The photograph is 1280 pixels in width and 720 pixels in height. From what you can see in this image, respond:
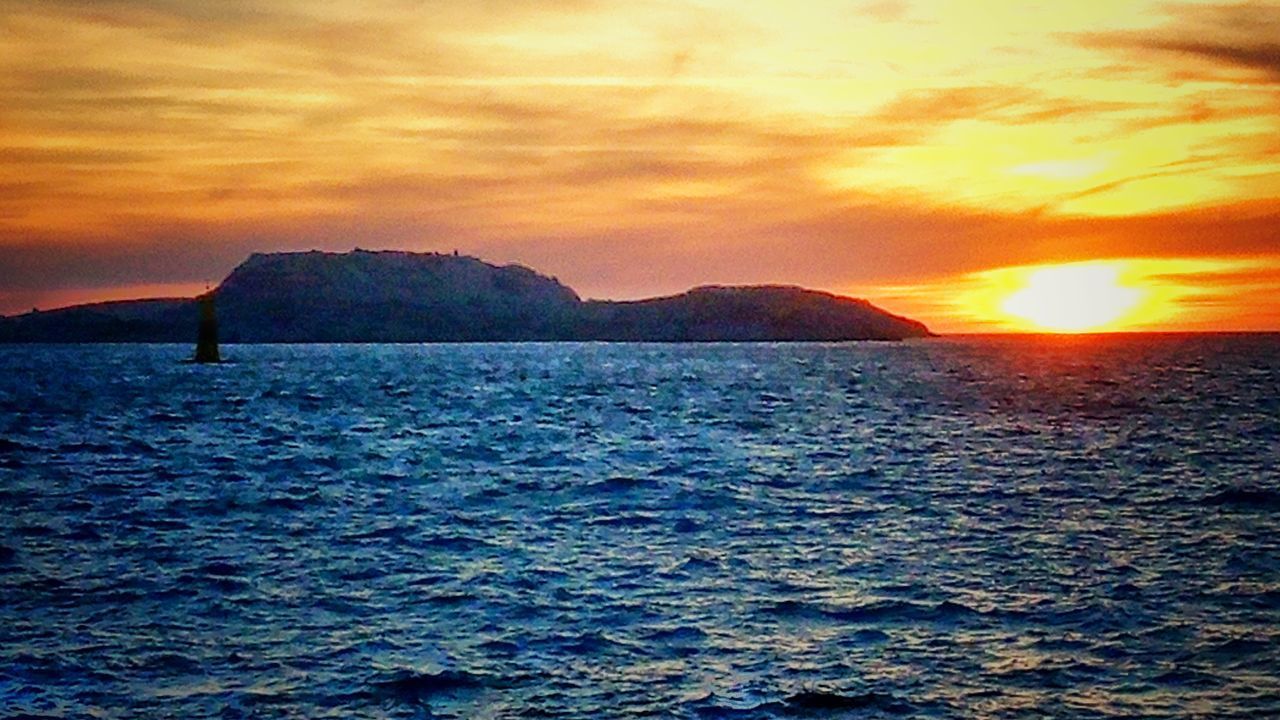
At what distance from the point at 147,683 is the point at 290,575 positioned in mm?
7378

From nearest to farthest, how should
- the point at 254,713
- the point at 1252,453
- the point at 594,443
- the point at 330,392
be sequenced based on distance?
the point at 254,713
the point at 1252,453
the point at 594,443
the point at 330,392

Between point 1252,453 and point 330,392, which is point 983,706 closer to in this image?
point 1252,453

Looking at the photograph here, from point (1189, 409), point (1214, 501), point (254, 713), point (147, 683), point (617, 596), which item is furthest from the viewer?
point (1189, 409)

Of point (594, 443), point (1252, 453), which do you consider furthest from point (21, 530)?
point (1252, 453)

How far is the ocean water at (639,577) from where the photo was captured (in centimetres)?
1661

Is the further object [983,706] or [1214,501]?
[1214,501]

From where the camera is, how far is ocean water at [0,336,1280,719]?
16.6 meters

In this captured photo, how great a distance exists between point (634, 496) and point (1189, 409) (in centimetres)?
5109

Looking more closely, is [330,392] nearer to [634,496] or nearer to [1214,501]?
[634,496]

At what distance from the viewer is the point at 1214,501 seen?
1374 inches

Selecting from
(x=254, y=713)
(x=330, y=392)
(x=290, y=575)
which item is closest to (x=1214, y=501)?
(x=290, y=575)

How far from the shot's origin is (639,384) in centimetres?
12794

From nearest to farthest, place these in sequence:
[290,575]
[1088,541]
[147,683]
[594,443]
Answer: [147,683] < [290,575] < [1088,541] < [594,443]

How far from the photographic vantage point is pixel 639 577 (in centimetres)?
2391
